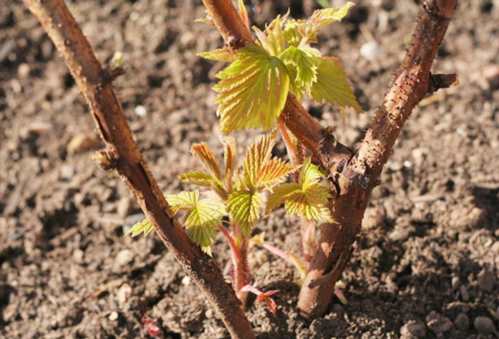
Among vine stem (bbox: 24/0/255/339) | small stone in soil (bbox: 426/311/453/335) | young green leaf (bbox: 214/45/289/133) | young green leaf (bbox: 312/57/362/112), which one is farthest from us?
small stone in soil (bbox: 426/311/453/335)

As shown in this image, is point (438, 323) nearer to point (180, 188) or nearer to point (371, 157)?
point (371, 157)

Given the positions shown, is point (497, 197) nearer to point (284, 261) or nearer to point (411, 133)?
point (411, 133)

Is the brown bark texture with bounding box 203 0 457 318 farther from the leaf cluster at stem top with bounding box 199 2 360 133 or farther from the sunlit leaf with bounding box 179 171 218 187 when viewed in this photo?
the sunlit leaf with bounding box 179 171 218 187

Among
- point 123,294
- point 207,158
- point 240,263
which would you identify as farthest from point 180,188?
point 207,158

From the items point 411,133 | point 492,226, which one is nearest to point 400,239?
point 492,226

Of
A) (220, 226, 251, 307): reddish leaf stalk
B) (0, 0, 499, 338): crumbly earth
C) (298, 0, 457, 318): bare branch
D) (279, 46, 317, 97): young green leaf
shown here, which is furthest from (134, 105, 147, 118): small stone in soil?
(279, 46, 317, 97): young green leaf

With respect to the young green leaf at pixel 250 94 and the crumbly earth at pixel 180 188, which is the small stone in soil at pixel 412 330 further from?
the young green leaf at pixel 250 94
